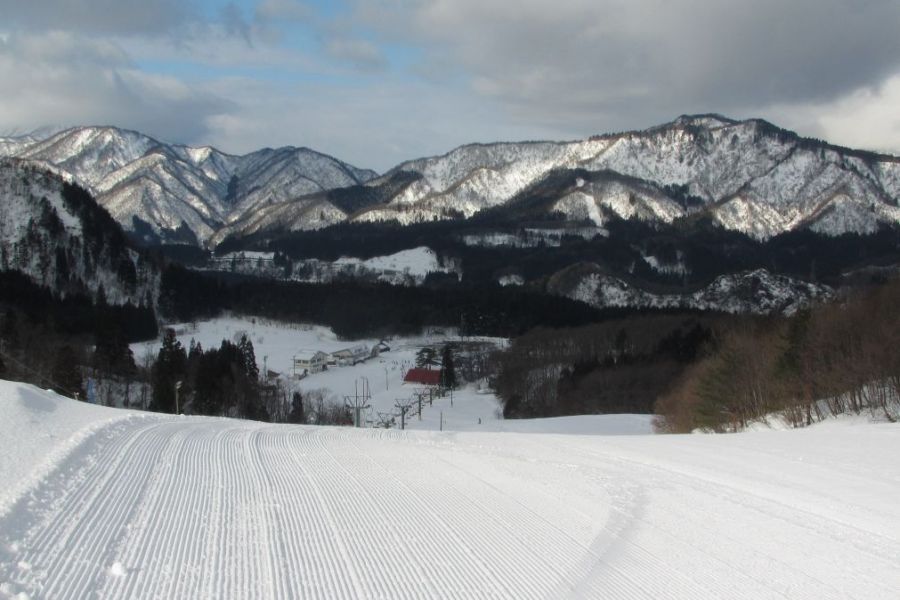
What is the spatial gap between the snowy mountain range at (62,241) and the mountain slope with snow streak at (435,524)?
114 m

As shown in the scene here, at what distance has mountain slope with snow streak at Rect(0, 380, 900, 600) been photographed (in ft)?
24.4

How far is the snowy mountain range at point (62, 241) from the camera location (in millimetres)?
116188

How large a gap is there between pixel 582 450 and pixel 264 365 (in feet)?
278

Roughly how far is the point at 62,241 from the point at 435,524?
13248 cm

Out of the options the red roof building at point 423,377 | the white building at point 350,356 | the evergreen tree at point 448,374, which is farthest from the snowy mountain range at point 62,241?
the evergreen tree at point 448,374

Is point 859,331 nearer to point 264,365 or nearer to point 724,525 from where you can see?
point 724,525

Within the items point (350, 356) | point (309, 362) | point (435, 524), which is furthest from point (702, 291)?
point (435, 524)

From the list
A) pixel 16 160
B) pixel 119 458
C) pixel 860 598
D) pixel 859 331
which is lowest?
pixel 860 598

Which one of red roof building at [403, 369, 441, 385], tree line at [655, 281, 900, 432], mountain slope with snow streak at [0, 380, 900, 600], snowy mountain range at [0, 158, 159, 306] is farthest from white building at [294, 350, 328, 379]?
mountain slope with snow streak at [0, 380, 900, 600]

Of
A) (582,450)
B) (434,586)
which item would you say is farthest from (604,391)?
(434,586)

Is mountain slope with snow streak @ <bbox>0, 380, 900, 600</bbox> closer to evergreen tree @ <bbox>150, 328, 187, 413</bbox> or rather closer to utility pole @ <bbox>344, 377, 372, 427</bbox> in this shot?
evergreen tree @ <bbox>150, 328, 187, 413</bbox>

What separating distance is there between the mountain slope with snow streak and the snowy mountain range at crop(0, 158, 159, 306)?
4496 inches

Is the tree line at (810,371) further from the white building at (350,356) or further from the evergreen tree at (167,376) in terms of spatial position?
the white building at (350,356)

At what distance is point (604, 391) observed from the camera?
74812 millimetres
